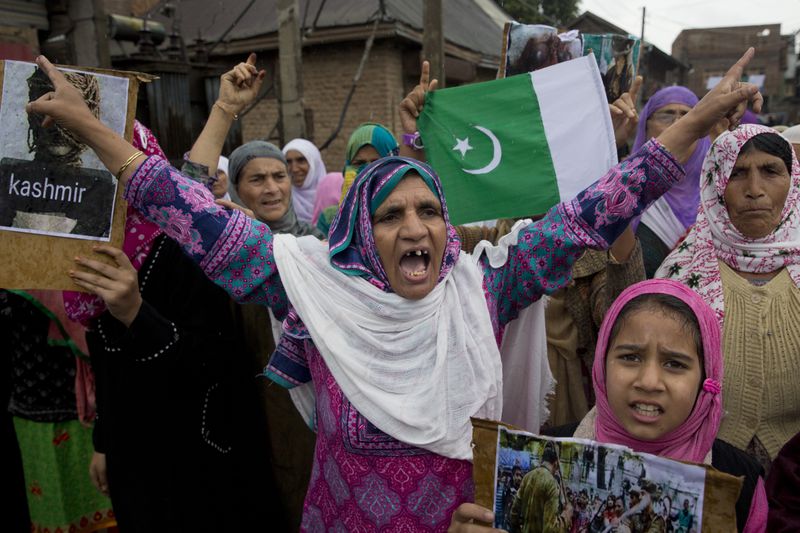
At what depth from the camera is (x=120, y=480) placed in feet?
7.61

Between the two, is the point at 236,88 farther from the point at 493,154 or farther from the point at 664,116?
the point at 664,116

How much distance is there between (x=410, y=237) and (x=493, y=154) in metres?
0.93

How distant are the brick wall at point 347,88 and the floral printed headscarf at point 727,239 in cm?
983

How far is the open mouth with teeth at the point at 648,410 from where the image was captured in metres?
1.48

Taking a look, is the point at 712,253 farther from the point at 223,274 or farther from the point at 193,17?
the point at 193,17

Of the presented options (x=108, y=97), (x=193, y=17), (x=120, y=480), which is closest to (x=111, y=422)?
(x=120, y=480)

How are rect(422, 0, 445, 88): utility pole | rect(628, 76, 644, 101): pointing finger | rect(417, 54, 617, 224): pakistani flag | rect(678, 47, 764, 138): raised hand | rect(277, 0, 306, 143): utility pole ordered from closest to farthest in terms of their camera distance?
rect(678, 47, 764, 138): raised hand → rect(417, 54, 617, 224): pakistani flag → rect(628, 76, 644, 101): pointing finger → rect(277, 0, 306, 143): utility pole → rect(422, 0, 445, 88): utility pole


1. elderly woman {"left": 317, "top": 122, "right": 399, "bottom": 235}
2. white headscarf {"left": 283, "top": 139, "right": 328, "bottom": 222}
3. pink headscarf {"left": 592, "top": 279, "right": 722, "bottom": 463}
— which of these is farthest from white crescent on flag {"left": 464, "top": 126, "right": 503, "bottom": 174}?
white headscarf {"left": 283, "top": 139, "right": 328, "bottom": 222}

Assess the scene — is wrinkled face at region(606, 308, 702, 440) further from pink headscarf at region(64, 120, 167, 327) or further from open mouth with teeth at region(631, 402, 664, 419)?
pink headscarf at region(64, 120, 167, 327)

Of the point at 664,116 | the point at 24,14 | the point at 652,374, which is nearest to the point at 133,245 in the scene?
the point at 652,374

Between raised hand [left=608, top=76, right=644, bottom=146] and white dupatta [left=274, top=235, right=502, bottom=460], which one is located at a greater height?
raised hand [left=608, top=76, right=644, bottom=146]

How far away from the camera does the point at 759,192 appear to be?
2.07 meters

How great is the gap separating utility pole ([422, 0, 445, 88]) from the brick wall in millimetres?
2846

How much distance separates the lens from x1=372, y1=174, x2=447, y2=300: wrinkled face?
1787 millimetres
